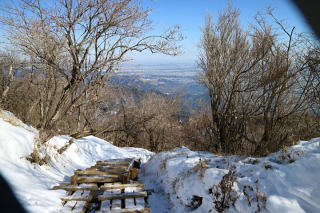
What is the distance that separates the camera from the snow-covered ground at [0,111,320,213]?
2.80 m

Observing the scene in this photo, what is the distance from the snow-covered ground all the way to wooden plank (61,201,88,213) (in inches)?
5.9

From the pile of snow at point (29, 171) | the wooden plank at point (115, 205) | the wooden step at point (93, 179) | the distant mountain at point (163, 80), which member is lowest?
the wooden step at point (93, 179)

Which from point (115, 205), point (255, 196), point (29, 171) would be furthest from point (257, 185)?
point (29, 171)

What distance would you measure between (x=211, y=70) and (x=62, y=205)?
8.88 m

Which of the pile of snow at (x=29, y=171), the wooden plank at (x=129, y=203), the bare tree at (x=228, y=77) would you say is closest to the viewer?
the pile of snow at (x=29, y=171)

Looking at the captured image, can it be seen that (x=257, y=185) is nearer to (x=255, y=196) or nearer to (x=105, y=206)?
(x=255, y=196)

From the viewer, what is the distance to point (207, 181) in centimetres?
363

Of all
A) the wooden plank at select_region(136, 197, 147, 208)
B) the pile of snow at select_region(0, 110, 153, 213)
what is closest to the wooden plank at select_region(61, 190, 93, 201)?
the pile of snow at select_region(0, 110, 153, 213)

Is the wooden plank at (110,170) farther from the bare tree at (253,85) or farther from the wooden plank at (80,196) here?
the bare tree at (253,85)

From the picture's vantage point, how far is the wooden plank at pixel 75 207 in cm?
330

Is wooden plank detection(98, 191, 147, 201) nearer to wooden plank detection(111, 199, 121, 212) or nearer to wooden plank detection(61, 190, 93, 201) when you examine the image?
wooden plank detection(111, 199, 121, 212)

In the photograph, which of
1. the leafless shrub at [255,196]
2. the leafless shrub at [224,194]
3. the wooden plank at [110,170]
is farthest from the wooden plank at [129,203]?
the leafless shrub at [255,196]

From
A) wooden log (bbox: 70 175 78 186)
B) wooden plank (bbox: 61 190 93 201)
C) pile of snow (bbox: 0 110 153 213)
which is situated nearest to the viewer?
pile of snow (bbox: 0 110 153 213)

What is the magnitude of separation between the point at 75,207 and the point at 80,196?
36 cm
